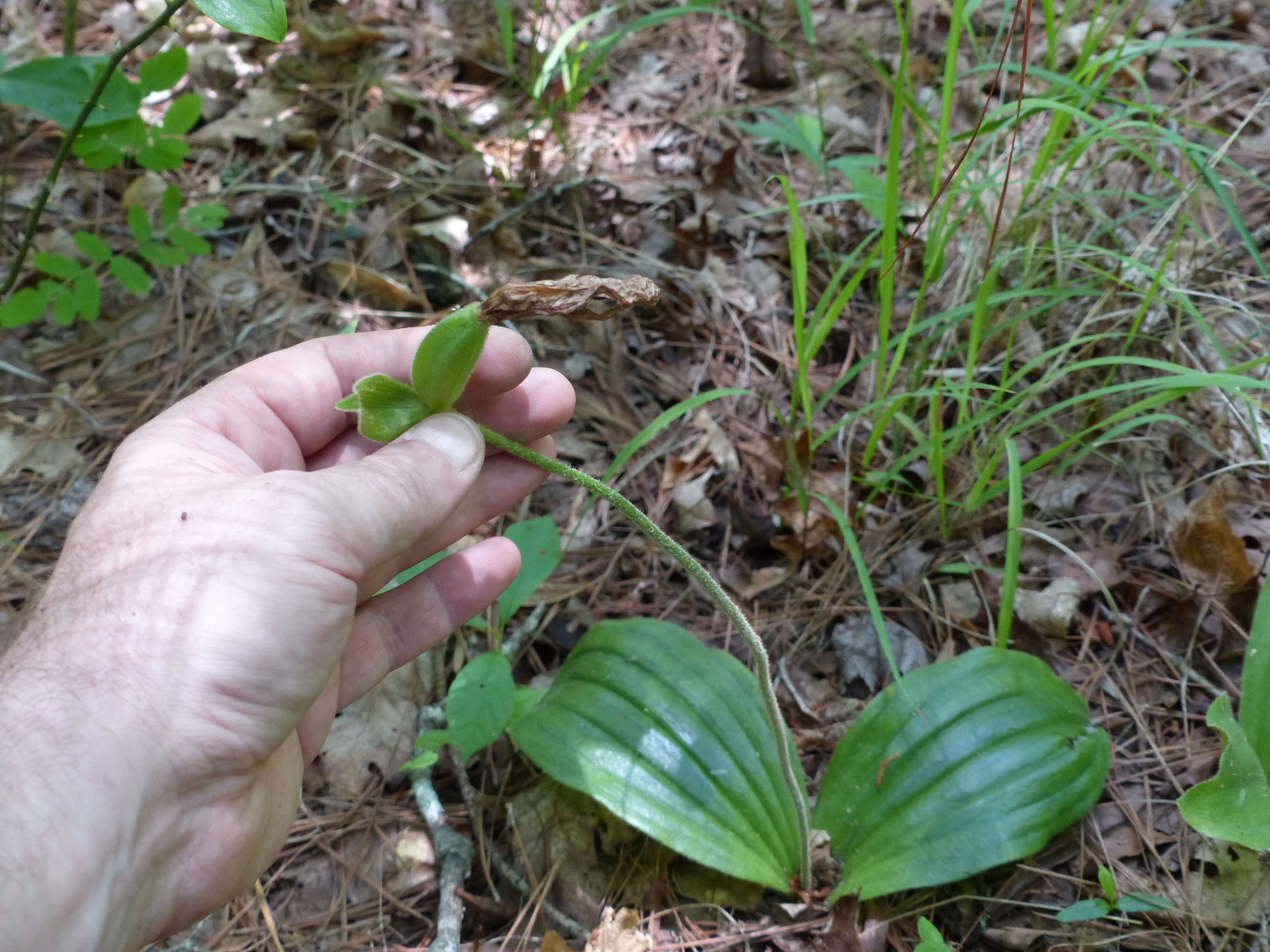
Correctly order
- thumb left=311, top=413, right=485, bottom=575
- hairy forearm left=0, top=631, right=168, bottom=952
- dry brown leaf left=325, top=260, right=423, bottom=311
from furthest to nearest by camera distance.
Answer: dry brown leaf left=325, top=260, right=423, bottom=311 → thumb left=311, top=413, right=485, bottom=575 → hairy forearm left=0, top=631, right=168, bottom=952

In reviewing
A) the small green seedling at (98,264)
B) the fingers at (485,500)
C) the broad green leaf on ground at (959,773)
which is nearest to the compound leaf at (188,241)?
the small green seedling at (98,264)

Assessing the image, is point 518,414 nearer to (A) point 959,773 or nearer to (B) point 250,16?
(B) point 250,16

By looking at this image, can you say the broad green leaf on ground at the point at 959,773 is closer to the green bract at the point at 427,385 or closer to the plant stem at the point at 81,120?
the green bract at the point at 427,385

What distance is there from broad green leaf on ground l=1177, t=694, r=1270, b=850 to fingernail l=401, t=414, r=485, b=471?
1633mm

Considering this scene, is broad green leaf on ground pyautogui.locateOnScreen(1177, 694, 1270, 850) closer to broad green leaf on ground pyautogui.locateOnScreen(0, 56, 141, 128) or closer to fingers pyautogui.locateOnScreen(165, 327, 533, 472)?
fingers pyautogui.locateOnScreen(165, 327, 533, 472)

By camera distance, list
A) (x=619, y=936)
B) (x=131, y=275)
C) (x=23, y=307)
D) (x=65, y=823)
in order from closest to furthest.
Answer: (x=65, y=823) < (x=619, y=936) < (x=23, y=307) < (x=131, y=275)

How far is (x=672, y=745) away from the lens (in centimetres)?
210

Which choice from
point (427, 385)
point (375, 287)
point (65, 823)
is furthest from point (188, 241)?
point (65, 823)

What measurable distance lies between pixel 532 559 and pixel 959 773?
1.22 meters

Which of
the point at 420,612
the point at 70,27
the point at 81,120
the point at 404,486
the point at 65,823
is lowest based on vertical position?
the point at 420,612

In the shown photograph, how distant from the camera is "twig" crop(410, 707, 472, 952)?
1.92m

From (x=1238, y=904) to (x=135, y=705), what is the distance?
2.31 meters

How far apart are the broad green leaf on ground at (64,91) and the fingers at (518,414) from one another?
4.49ft

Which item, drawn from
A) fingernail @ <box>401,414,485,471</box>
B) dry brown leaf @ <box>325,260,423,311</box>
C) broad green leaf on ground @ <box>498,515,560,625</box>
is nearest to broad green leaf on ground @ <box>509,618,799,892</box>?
broad green leaf on ground @ <box>498,515,560,625</box>
